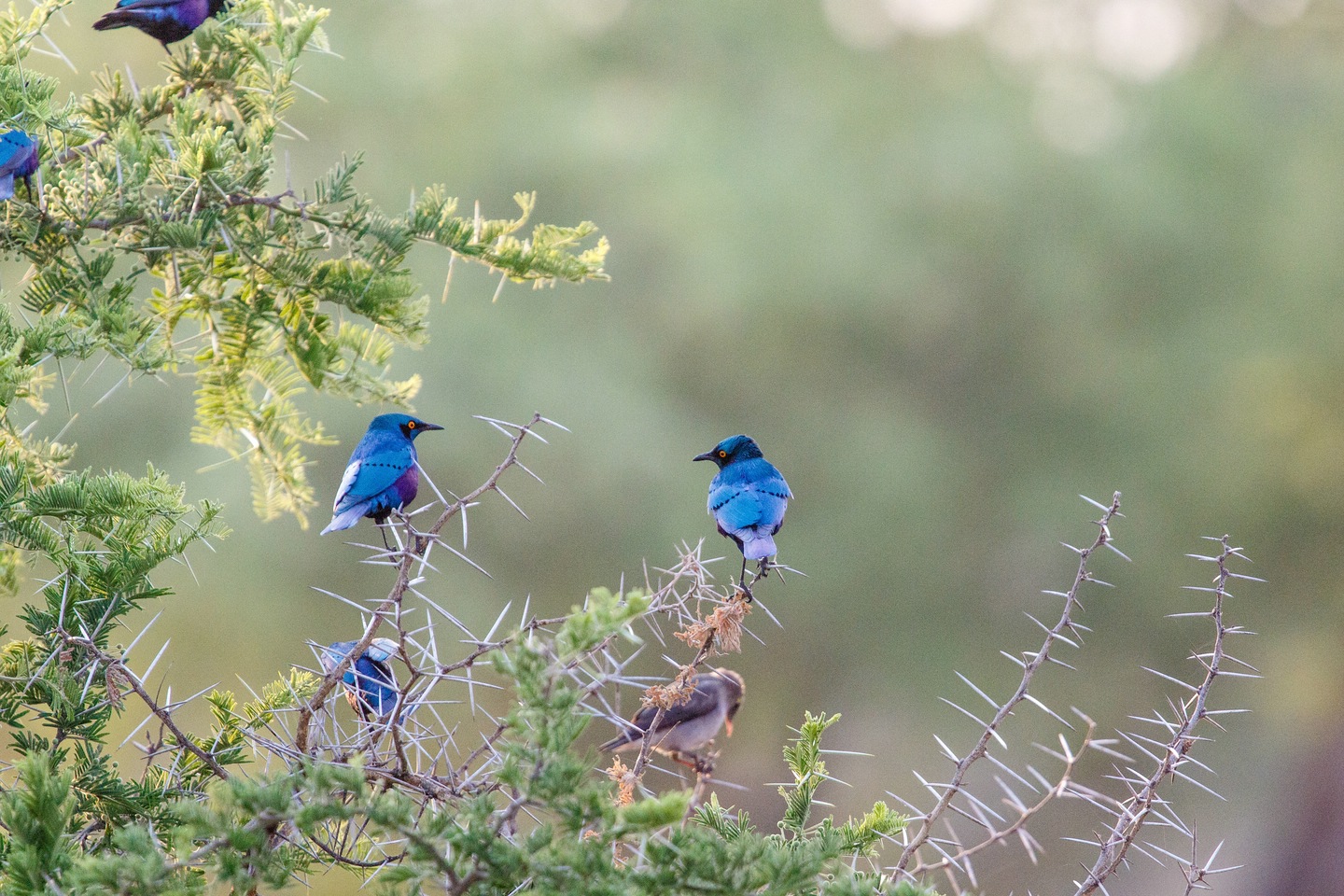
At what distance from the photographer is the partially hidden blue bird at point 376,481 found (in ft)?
8.03

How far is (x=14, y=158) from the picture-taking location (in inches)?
87.2

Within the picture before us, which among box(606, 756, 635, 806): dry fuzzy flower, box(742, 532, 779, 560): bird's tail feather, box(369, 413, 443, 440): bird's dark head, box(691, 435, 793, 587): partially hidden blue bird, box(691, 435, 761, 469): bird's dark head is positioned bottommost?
box(606, 756, 635, 806): dry fuzzy flower

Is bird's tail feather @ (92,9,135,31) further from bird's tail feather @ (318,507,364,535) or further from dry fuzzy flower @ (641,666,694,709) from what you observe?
dry fuzzy flower @ (641,666,694,709)

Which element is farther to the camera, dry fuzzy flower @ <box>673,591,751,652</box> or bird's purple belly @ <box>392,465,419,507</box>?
bird's purple belly @ <box>392,465,419,507</box>

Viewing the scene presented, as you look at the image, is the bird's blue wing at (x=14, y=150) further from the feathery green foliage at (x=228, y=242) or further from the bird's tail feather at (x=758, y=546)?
the bird's tail feather at (x=758, y=546)

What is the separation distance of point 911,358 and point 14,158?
863 cm

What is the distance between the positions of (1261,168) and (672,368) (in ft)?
18.5

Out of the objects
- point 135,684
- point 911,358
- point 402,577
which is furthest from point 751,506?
point 911,358

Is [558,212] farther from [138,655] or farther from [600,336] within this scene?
[138,655]

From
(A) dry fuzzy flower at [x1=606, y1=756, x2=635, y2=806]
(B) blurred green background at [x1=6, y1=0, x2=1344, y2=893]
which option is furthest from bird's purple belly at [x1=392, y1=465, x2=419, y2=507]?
(B) blurred green background at [x1=6, y1=0, x2=1344, y2=893]

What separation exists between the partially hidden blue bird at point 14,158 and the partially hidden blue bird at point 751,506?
5.47 feet

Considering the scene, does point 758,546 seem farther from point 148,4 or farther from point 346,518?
point 148,4

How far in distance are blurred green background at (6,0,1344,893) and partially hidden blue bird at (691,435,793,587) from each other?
580cm

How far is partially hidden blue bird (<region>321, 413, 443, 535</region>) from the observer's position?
96.3 inches
